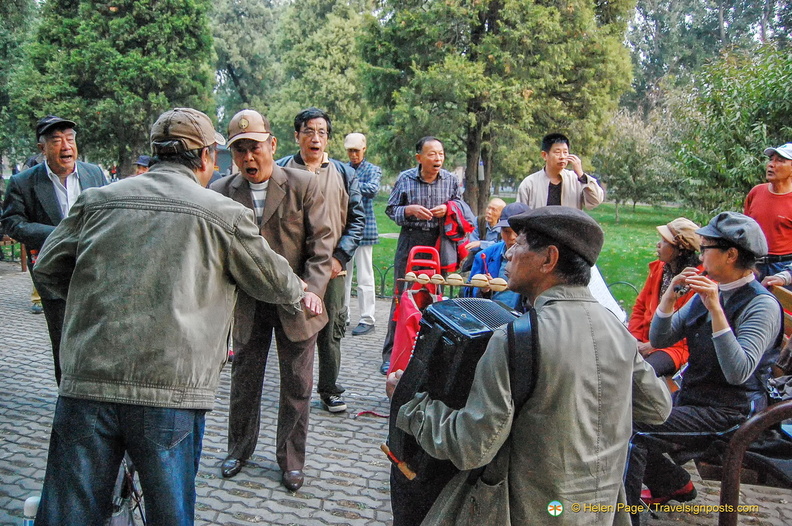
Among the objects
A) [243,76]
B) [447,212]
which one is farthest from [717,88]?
[243,76]

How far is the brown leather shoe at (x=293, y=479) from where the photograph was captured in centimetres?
388

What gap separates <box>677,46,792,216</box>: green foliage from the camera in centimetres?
739

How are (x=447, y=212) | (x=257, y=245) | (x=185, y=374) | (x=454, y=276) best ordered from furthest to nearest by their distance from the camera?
(x=447, y=212) < (x=454, y=276) < (x=257, y=245) < (x=185, y=374)

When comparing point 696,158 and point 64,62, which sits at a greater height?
point 64,62

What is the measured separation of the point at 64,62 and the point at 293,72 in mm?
15479

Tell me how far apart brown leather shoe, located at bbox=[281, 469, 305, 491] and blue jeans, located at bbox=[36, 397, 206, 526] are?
161cm

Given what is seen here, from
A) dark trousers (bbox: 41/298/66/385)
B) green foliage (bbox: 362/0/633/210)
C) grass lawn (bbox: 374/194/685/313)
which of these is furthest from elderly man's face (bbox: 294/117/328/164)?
green foliage (bbox: 362/0/633/210)

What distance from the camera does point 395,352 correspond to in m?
4.12

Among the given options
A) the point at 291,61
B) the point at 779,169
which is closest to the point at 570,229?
the point at 779,169

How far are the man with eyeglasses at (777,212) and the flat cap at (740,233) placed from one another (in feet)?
10.7

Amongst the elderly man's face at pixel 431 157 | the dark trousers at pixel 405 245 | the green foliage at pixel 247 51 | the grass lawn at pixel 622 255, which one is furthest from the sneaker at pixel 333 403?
the green foliage at pixel 247 51

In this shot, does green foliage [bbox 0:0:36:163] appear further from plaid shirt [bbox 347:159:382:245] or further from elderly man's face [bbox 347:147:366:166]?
plaid shirt [bbox 347:159:382:245]

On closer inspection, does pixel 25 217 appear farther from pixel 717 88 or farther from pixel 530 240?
pixel 717 88

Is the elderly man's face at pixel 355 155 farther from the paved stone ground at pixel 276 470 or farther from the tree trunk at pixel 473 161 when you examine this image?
the tree trunk at pixel 473 161
